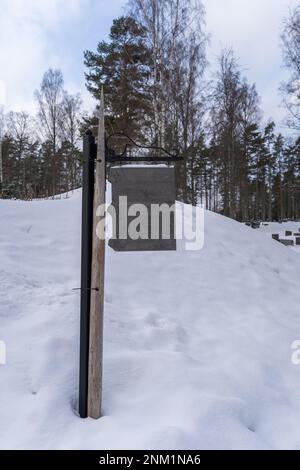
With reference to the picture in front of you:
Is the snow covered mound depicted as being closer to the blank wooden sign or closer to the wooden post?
the wooden post

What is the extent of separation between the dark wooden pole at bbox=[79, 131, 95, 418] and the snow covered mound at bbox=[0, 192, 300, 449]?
0.21m

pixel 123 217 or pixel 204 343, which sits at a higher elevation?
pixel 123 217

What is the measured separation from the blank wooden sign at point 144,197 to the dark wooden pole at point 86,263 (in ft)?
1.15

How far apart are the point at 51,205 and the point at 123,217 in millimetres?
3942

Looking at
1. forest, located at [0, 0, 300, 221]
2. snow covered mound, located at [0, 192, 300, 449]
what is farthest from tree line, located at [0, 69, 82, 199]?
snow covered mound, located at [0, 192, 300, 449]

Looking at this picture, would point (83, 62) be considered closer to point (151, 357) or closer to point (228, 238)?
point (228, 238)

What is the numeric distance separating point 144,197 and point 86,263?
775 mm

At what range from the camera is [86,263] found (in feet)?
7.06

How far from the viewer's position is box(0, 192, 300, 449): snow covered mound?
6.72 ft

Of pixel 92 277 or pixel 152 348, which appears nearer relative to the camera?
pixel 92 277

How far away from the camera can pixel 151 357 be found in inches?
107

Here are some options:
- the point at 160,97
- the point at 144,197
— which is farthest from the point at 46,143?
the point at 144,197

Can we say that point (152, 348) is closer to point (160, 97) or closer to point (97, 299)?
point (97, 299)
